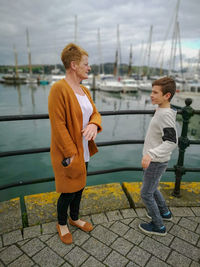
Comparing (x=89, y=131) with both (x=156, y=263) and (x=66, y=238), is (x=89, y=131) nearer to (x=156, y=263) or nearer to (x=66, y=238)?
(x=66, y=238)

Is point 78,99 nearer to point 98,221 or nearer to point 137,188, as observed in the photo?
point 98,221

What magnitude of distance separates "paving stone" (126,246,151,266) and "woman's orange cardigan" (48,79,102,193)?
765mm

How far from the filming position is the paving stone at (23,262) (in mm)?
1684

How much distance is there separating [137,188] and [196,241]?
98 cm

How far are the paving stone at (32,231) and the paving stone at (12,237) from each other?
0.19 ft

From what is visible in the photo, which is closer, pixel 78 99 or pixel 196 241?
pixel 78 99

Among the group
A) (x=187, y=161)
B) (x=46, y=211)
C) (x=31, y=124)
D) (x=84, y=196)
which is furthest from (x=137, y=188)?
(x=31, y=124)

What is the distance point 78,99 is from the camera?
1725 mm

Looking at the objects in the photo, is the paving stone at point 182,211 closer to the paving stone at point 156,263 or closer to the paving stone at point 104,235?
the paving stone at point 156,263

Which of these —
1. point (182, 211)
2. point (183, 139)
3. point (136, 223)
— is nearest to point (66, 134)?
point (136, 223)

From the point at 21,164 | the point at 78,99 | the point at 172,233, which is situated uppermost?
the point at 78,99

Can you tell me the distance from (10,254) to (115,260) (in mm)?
938

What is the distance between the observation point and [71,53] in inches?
63.5

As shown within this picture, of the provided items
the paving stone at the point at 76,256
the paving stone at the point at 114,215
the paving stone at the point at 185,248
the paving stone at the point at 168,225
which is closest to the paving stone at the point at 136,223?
the paving stone at the point at 114,215
